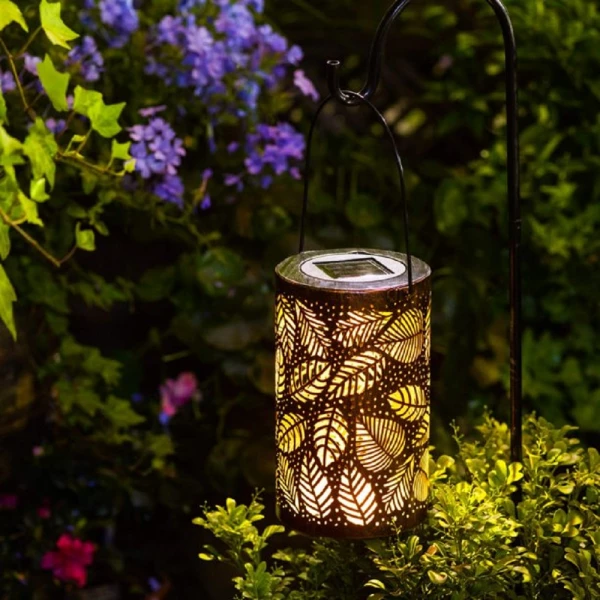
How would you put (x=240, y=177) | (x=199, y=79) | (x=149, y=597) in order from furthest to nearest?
(x=149, y=597)
(x=240, y=177)
(x=199, y=79)

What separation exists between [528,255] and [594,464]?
3.34 feet

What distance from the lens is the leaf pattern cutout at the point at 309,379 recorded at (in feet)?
4.52

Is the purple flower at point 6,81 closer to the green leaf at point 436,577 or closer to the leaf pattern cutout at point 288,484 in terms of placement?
the leaf pattern cutout at point 288,484

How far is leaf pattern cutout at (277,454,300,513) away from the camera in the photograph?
143cm

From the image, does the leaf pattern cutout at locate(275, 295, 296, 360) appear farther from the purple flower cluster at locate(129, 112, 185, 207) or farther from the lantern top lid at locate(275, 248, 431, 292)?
the purple flower cluster at locate(129, 112, 185, 207)

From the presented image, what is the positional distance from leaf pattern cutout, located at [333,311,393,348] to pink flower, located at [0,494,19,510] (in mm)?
1014

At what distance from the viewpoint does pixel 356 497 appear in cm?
140

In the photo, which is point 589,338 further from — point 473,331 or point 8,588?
point 8,588

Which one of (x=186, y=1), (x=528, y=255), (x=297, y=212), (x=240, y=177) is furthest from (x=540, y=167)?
(x=186, y=1)

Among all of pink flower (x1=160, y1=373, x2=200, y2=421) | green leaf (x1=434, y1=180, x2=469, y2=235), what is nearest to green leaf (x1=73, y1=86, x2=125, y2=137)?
pink flower (x1=160, y1=373, x2=200, y2=421)

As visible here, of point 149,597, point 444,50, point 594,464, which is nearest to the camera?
point 594,464

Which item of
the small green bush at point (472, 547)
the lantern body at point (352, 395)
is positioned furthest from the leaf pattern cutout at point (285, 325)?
the small green bush at point (472, 547)

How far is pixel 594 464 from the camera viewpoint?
1.53 meters

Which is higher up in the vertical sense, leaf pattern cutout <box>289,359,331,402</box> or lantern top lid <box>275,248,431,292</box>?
lantern top lid <box>275,248,431,292</box>
